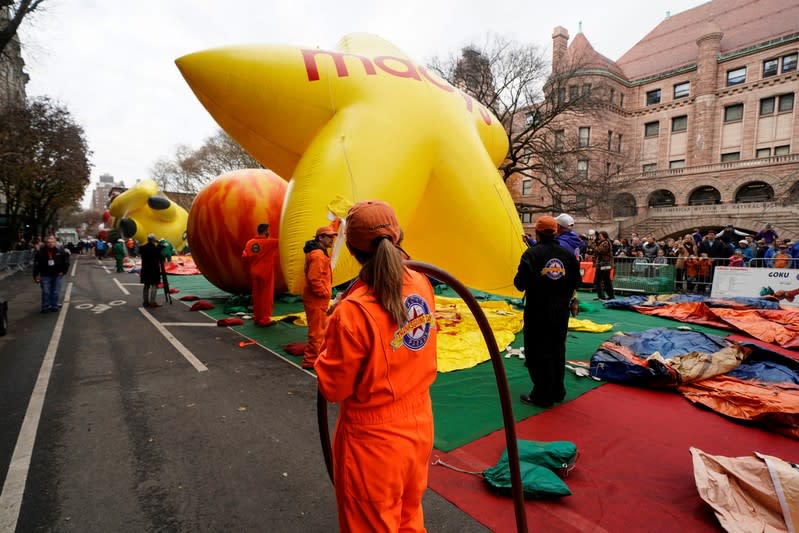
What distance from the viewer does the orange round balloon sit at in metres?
8.57

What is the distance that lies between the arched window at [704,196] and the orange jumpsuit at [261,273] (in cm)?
3994

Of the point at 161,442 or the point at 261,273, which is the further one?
the point at 261,273

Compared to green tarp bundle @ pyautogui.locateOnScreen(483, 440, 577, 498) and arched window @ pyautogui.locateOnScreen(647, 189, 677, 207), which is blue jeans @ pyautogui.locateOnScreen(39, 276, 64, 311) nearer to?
green tarp bundle @ pyautogui.locateOnScreen(483, 440, 577, 498)

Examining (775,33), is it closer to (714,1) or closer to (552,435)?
(714,1)

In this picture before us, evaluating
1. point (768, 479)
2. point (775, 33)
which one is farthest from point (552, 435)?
point (775, 33)

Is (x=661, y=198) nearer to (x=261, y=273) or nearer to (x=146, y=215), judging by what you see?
(x=261, y=273)

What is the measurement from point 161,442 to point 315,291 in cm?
237

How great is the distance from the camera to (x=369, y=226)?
159 cm

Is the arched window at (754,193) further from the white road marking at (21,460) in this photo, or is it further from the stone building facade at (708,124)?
the white road marking at (21,460)

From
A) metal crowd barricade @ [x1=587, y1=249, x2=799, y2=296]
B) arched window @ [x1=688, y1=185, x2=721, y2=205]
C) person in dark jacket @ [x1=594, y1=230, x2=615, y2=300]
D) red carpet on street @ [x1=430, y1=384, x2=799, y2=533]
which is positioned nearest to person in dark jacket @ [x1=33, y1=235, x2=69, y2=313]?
red carpet on street @ [x1=430, y1=384, x2=799, y2=533]

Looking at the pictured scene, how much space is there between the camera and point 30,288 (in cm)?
1429

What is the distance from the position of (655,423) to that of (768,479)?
1436mm

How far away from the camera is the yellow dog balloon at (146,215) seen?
25.8 m

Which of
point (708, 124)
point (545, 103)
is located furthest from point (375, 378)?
point (708, 124)
